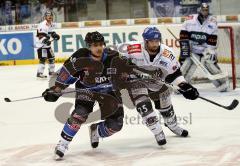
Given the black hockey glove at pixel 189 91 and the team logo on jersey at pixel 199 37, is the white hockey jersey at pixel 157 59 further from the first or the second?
the team logo on jersey at pixel 199 37

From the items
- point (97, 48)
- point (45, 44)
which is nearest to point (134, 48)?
point (97, 48)

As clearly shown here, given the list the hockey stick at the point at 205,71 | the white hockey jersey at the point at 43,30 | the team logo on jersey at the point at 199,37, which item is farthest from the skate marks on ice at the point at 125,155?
the white hockey jersey at the point at 43,30

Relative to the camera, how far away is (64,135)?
184 inches

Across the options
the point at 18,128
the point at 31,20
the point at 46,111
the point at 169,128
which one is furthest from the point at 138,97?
the point at 31,20

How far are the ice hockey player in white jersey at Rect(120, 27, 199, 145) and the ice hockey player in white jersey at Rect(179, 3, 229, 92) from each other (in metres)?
3.17

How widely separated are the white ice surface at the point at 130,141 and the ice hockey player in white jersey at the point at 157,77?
26 cm

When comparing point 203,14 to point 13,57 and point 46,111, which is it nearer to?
→ point 46,111

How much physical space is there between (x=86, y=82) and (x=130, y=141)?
927 millimetres

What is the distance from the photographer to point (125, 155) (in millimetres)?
4812

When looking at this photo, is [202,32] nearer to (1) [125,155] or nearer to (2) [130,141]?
(2) [130,141]

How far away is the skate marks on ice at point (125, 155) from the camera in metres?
4.52

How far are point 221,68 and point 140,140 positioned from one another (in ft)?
12.2

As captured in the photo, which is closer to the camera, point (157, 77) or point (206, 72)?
point (157, 77)

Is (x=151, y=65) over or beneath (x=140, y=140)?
over
